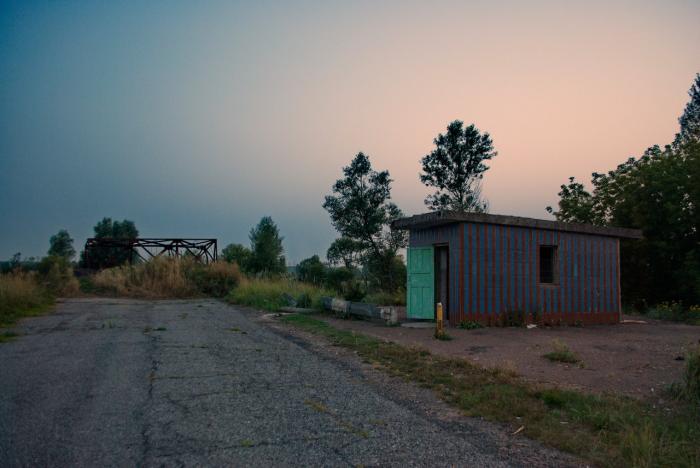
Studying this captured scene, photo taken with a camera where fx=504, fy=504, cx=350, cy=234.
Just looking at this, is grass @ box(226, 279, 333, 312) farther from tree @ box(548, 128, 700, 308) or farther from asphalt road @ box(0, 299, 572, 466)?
tree @ box(548, 128, 700, 308)

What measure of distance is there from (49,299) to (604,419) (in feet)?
62.9

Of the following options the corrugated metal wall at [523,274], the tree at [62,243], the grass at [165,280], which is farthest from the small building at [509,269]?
the tree at [62,243]

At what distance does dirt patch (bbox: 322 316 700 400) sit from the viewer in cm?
684

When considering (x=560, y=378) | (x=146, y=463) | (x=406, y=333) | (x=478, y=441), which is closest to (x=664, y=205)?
(x=406, y=333)

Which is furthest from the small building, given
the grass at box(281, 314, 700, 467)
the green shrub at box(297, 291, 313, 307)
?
the grass at box(281, 314, 700, 467)

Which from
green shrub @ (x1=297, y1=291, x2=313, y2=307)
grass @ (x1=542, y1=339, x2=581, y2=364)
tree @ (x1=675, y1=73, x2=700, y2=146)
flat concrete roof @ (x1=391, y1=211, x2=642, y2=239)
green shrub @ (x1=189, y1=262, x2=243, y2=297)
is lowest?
grass @ (x1=542, y1=339, x2=581, y2=364)

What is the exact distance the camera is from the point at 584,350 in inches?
376

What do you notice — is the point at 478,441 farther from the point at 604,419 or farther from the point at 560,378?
the point at 560,378

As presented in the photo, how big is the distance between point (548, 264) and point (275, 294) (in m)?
9.96

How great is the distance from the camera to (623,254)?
24234 mm

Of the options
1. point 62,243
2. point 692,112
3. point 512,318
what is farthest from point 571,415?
point 62,243

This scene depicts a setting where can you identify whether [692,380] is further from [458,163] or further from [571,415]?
[458,163]

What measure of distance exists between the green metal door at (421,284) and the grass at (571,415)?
6248mm

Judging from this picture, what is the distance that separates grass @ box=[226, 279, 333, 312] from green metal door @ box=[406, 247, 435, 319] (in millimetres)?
3619
